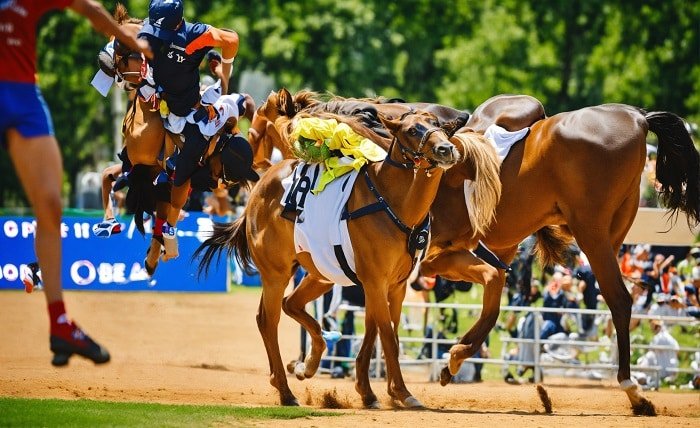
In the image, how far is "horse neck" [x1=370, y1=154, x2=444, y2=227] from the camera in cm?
1004

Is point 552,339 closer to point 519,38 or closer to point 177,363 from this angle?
point 177,363

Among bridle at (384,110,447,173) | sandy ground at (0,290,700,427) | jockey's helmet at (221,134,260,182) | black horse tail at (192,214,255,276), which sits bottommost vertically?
sandy ground at (0,290,700,427)

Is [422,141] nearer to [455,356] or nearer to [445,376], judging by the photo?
[455,356]

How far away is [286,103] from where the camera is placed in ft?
39.8

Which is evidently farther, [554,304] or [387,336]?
[554,304]

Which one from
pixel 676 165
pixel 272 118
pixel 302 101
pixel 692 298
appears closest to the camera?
pixel 676 165

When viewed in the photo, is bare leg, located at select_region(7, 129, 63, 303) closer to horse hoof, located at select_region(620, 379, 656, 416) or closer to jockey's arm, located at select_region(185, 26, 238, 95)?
jockey's arm, located at select_region(185, 26, 238, 95)

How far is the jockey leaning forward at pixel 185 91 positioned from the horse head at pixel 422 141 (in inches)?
76.7

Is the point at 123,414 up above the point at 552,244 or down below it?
below

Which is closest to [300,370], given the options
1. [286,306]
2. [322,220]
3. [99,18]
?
[286,306]

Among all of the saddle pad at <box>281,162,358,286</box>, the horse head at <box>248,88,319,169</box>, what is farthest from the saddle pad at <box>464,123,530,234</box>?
→ the horse head at <box>248,88,319,169</box>

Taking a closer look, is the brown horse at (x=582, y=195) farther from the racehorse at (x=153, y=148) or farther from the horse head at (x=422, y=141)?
the racehorse at (x=153, y=148)

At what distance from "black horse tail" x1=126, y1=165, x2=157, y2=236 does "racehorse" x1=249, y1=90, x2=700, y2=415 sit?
10.0 feet

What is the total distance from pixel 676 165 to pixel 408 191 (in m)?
2.84
